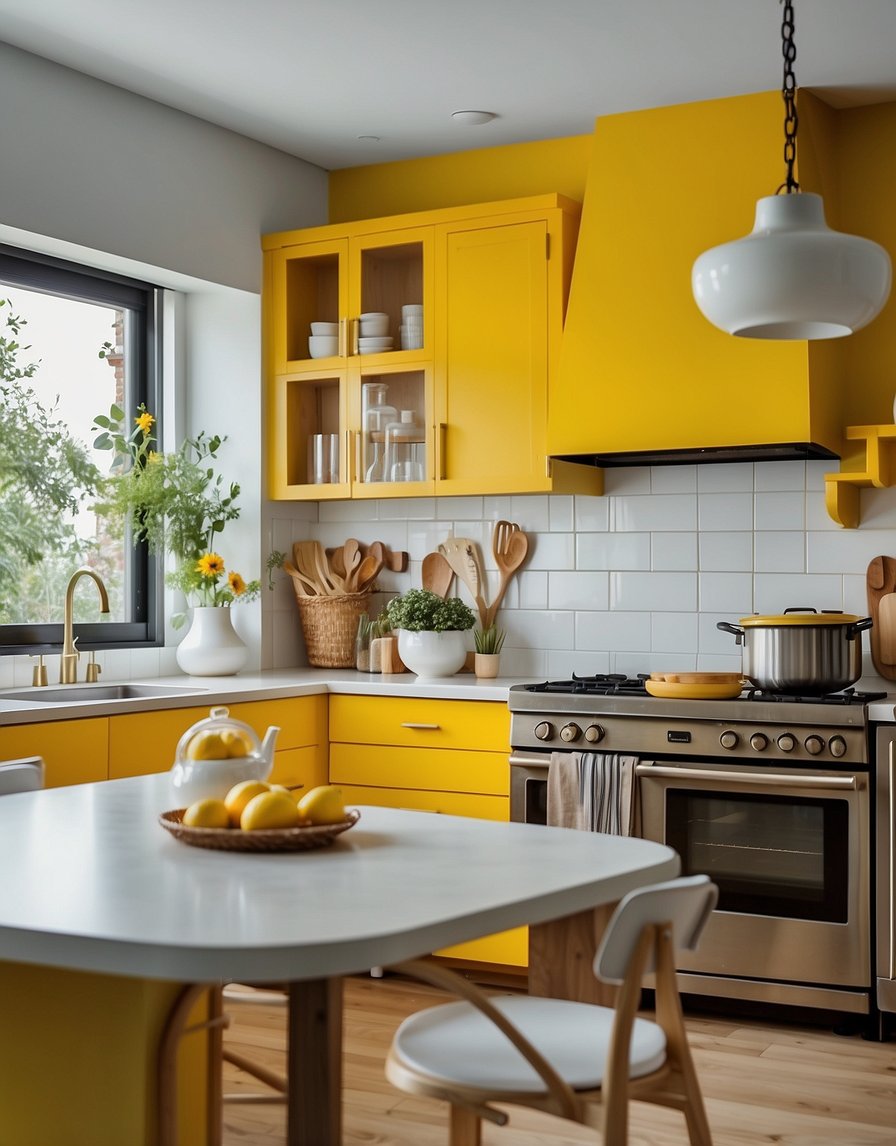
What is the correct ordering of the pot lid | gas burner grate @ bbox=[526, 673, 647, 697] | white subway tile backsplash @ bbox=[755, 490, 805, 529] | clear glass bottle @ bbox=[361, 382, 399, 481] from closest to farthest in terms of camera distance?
the pot lid, gas burner grate @ bbox=[526, 673, 647, 697], white subway tile backsplash @ bbox=[755, 490, 805, 529], clear glass bottle @ bbox=[361, 382, 399, 481]

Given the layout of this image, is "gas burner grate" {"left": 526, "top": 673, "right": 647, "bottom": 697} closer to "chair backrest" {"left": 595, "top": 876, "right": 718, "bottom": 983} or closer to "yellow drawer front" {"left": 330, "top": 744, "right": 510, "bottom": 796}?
"yellow drawer front" {"left": 330, "top": 744, "right": 510, "bottom": 796}

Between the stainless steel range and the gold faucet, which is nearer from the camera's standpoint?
the stainless steel range

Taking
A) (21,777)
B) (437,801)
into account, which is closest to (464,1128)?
(21,777)

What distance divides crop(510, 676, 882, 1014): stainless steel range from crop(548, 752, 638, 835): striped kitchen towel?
0.04 meters

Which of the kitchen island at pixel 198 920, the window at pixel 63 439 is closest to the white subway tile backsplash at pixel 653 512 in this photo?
the window at pixel 63 439

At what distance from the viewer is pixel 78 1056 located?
6.41ft

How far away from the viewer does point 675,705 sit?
3854 mm

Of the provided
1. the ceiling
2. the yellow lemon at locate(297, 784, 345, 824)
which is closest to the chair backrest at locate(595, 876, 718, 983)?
the yellow lemon at locate(297, 784, 345, 824)

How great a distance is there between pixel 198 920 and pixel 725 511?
3204mm

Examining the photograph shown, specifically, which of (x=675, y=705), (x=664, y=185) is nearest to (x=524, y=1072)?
(x=675, y=705)

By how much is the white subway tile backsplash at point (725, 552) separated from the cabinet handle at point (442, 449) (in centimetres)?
88

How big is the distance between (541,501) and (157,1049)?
3.15 metres

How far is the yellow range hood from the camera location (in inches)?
162

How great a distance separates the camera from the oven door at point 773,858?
3.69 metres
